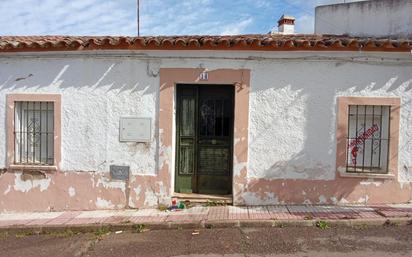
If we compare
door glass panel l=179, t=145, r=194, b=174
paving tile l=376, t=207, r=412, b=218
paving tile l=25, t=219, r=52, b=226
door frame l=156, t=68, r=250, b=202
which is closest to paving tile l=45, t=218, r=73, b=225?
paving tile l=25, t=219, r=52, b=226

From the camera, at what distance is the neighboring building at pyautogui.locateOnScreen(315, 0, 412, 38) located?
9164 mm

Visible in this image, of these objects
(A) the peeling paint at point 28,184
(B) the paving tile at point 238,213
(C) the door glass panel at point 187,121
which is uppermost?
(C) the door glass panel at point 187,121

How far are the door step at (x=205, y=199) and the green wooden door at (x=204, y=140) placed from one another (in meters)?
0.17

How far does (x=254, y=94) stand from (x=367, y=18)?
417cm

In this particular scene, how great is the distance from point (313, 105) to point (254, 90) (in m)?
1.14

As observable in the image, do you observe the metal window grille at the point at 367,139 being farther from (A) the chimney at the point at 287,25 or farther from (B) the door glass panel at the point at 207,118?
(A) the chimney at the point at 287,25

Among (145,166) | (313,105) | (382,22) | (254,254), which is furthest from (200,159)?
(382,22)

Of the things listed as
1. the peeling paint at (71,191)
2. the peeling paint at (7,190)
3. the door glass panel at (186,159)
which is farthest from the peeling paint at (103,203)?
the peeling paint at (7,190)

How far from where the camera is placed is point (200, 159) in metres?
8.41

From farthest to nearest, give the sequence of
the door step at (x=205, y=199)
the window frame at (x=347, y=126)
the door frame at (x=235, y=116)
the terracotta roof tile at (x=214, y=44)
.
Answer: the door step at (x=205, y=199)
the door frame at (x=235, y=116)
the window frame at (x=347, y=126)
the terracotta roof tile at (x=214, y=44)

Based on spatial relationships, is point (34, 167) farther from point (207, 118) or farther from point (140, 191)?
point (207, 118)

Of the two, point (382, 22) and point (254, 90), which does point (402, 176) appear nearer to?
point (254, 90)

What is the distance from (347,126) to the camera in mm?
7707

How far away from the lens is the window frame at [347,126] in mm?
7598
